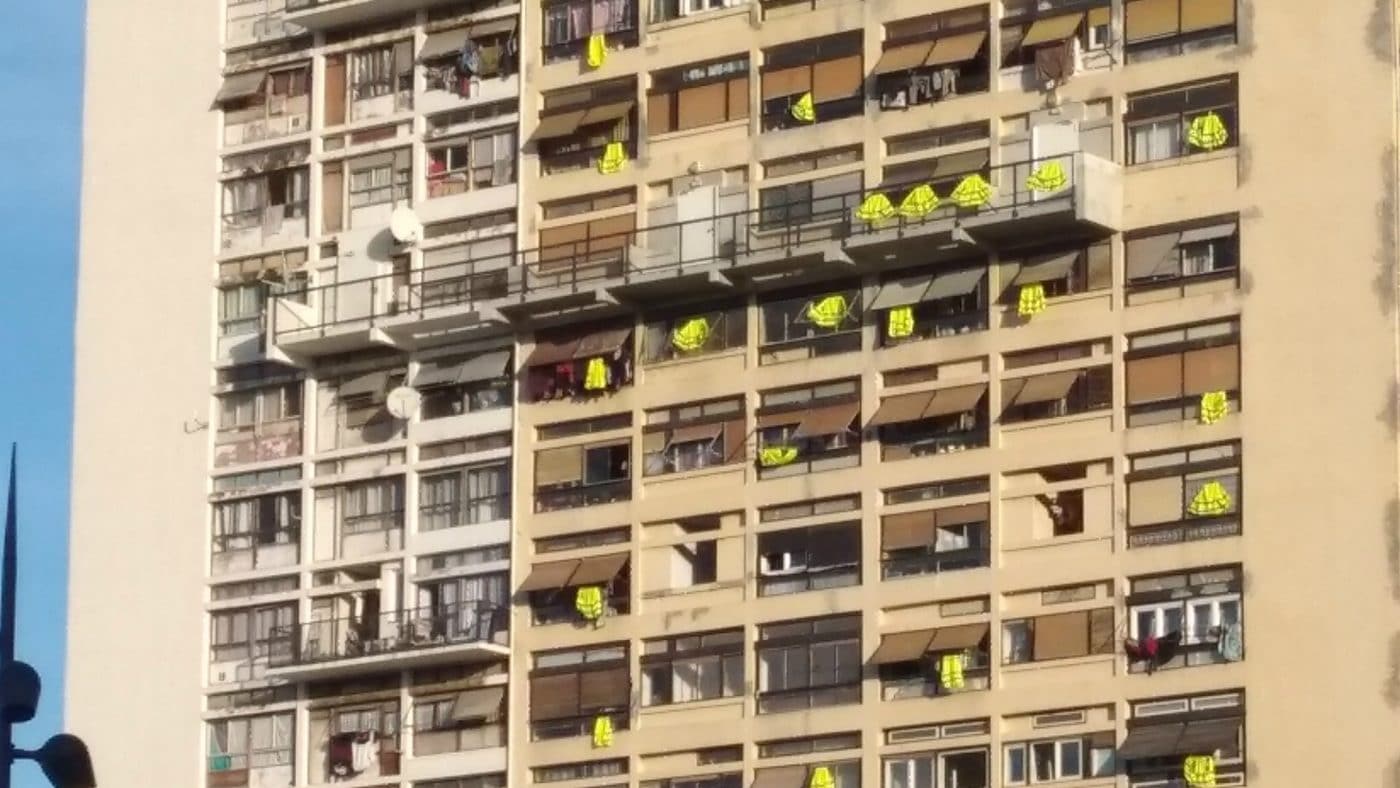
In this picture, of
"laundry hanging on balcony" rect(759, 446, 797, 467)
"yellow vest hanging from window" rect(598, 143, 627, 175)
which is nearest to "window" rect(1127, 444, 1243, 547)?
"laundry hanging on balcony" rect(759, 446, 797, 467)

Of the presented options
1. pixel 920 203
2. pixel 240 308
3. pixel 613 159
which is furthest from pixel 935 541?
pixel 240 308

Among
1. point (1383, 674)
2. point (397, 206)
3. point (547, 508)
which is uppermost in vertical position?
point (397, 206)

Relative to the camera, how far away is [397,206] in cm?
6378

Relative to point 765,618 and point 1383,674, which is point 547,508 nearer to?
point 765,618

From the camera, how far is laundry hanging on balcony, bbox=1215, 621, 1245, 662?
2088 inches

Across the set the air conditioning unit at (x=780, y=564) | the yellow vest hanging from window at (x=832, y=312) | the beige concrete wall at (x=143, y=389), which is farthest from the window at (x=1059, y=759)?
the beige concrete wall at (x=143, y=389)

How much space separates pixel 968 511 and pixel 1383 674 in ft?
24.7

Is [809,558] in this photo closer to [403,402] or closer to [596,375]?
[596,375]

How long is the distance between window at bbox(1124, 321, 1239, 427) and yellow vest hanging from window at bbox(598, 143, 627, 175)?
1075cm

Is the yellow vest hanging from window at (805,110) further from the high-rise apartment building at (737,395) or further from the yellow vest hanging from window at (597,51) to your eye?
the yellow vest hanging from window at (597,51)

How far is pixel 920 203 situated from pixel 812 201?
249cm

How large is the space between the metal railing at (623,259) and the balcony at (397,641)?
5314mm

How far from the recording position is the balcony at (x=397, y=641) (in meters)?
60.4

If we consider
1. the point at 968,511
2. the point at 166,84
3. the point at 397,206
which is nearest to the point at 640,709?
the point at 968,511
